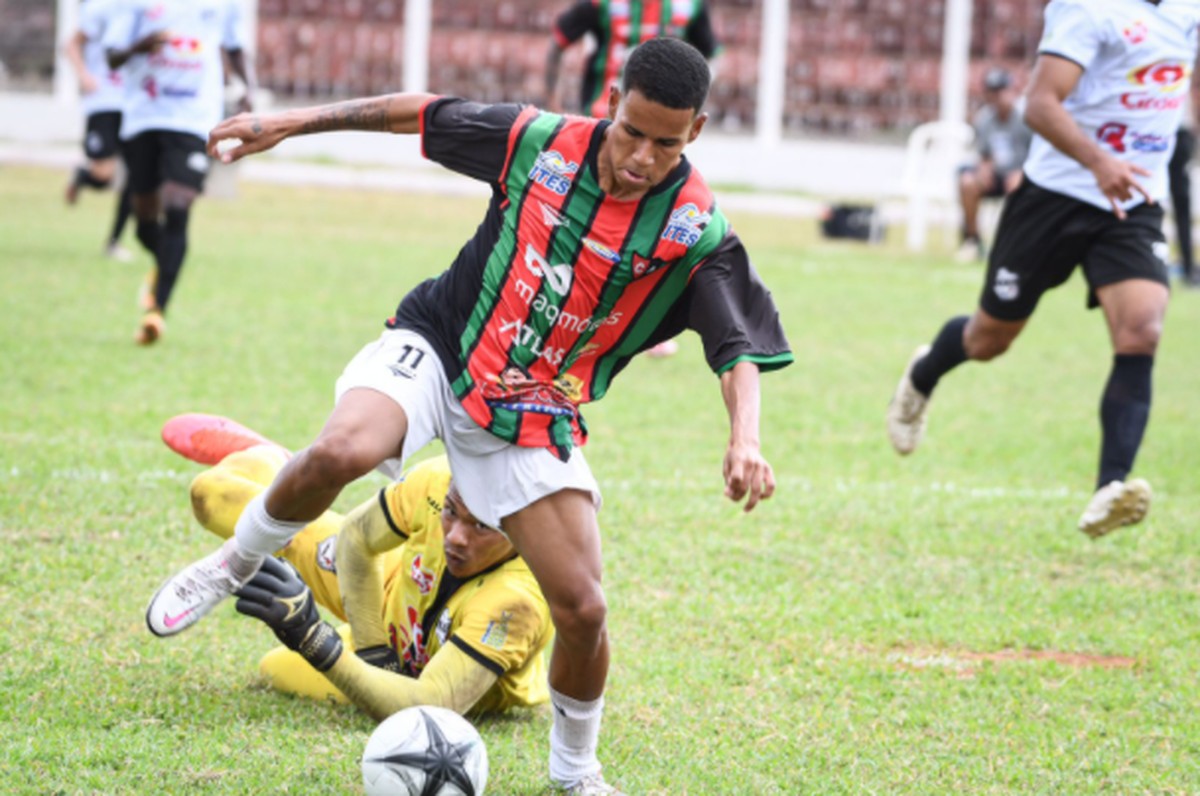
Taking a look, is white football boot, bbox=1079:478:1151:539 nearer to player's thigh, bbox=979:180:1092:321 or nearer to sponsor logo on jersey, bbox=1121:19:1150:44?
player's thigh, bbox=979:180:1092:321

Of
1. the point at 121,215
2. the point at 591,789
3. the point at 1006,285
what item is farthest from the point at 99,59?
the point at 591,789

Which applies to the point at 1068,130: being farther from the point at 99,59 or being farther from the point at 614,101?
the point at 99,59

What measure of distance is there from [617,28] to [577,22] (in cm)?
32

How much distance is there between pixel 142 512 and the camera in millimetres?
5941

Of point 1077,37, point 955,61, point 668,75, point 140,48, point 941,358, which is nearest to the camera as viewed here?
point 668,75

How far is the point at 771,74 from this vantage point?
30.3 meters

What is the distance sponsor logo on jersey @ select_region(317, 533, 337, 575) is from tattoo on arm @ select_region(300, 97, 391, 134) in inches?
53.9

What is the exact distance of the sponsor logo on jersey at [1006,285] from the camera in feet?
20.8

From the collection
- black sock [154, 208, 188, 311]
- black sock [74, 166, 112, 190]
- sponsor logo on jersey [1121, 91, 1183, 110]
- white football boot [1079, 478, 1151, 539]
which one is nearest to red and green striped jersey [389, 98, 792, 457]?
white football boot [1079, 478, 1151, 539]

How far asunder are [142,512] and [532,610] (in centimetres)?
226

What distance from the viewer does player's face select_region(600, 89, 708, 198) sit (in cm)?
367

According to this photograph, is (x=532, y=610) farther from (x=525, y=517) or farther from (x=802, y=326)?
(x=802, y=326)

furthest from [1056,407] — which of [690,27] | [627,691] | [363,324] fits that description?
[627,691]

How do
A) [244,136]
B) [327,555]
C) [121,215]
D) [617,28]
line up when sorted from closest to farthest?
[244,136] < [327,555] < [617,28] < [121,215]
